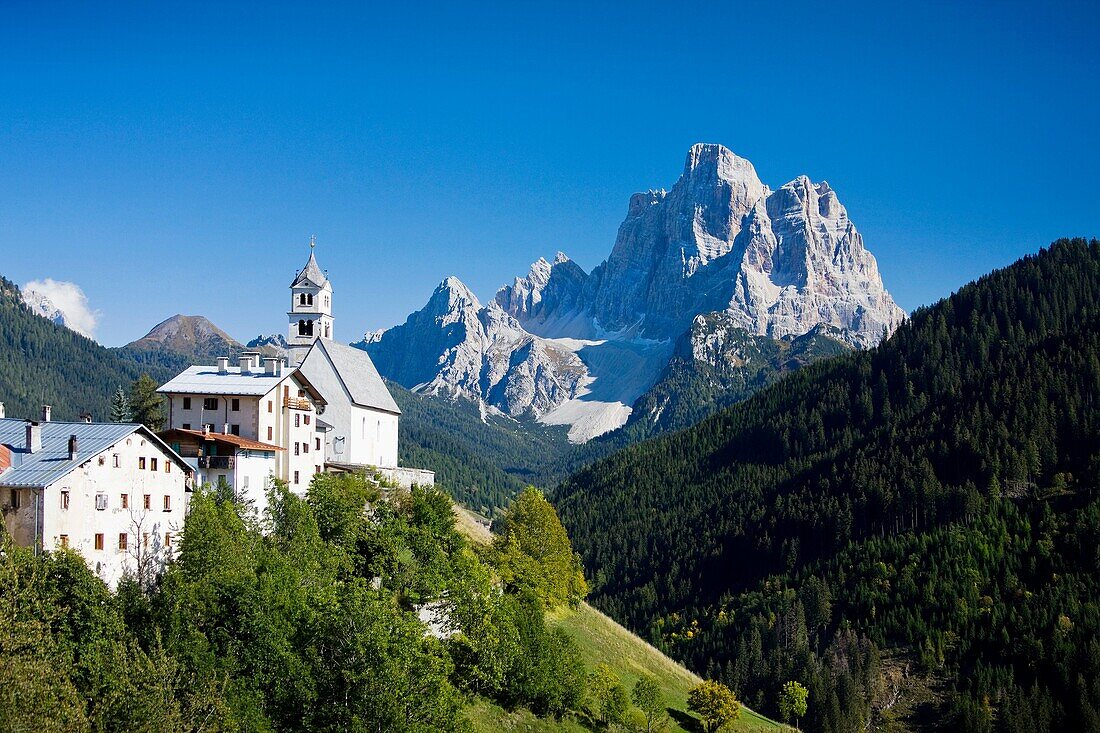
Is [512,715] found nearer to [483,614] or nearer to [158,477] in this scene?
[483,614]

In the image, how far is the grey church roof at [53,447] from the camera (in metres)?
62.4

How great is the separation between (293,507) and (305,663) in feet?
62.5

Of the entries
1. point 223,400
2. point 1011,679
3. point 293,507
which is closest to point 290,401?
point 223,400

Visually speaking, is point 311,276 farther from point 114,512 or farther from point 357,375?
point 114,512

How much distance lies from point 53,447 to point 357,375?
49.8m

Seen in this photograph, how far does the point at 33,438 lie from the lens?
218 feet

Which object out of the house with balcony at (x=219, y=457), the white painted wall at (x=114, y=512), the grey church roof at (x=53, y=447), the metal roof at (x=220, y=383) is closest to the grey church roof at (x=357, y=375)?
the metal roof at (x=220, y=383)

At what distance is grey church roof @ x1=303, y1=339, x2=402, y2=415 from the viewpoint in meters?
110

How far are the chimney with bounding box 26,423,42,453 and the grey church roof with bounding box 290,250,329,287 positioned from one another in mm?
50272

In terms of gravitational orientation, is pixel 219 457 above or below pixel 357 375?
below

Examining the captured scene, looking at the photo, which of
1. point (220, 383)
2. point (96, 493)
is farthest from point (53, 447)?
point (220, 383)

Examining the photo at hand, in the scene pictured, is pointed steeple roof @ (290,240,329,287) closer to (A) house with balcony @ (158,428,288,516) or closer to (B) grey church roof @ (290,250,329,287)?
(B) grey church roof @ (290,250,329,287)

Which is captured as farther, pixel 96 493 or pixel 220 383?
pixel 220 383

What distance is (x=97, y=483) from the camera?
65.9 m
